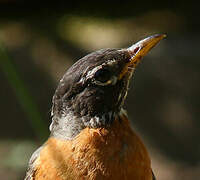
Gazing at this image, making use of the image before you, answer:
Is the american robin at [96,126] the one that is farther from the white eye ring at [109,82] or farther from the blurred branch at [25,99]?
the blurred branch at [25,99]

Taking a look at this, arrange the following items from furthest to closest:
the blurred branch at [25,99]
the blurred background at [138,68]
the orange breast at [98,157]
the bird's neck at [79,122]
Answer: the blurred background at [138,68] < the bird's neck at [79,122] < the orange breast at [98,157] < the blurred branch at [25,99]

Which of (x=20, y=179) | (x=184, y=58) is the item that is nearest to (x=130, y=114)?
(x=184, y=58)

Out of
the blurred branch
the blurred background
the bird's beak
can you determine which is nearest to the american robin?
the bird's beak

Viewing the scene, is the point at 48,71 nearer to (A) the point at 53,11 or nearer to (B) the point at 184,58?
(A) the point at 53,11

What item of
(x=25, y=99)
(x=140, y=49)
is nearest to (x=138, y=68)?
(x=140, y=49)

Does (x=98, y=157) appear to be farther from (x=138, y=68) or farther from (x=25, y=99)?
(x=138, y=68)

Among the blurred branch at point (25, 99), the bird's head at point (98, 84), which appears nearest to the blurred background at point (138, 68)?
the bird's head at point (98, 84)
